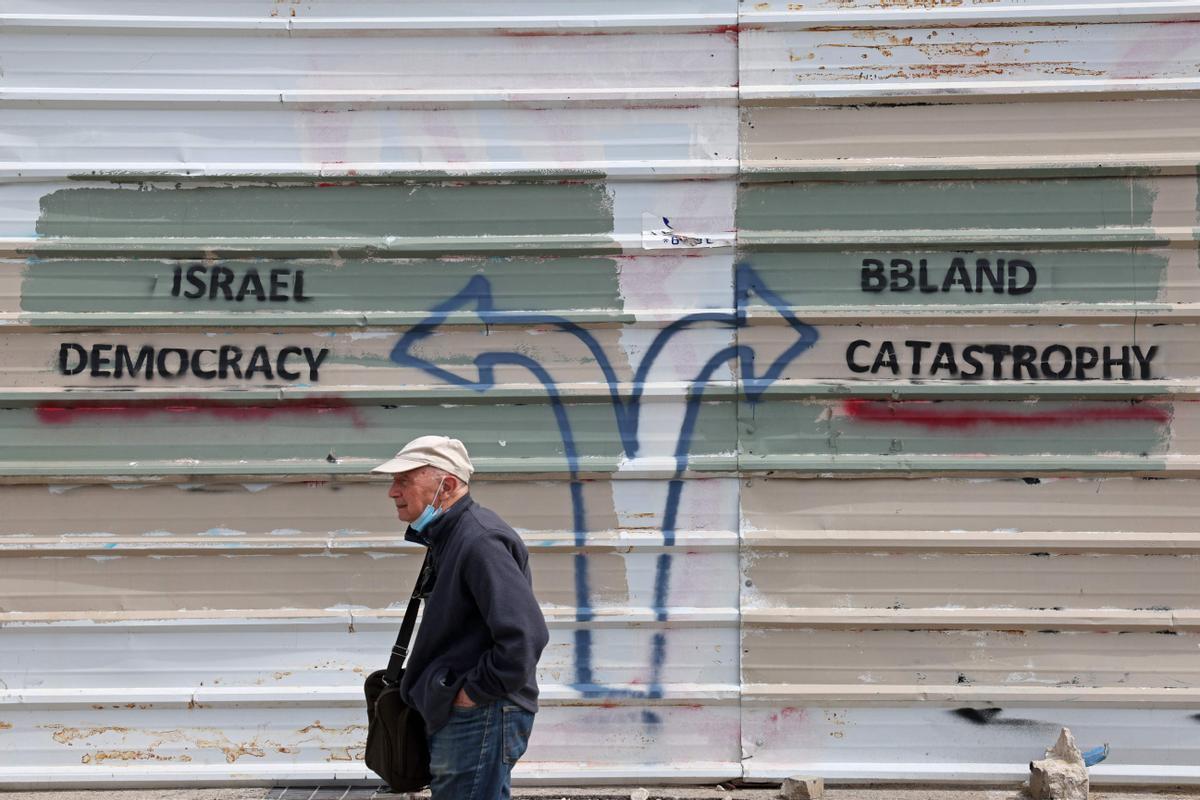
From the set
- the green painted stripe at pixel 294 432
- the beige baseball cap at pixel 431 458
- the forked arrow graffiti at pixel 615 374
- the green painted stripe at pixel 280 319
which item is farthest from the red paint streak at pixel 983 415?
the beige baseball cap at pixel 431 458

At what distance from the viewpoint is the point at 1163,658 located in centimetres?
421

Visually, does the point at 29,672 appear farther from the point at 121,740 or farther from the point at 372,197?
the point at 372,197

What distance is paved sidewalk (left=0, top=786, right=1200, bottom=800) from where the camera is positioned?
415 cm

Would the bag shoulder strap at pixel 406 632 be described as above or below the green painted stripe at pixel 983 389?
below

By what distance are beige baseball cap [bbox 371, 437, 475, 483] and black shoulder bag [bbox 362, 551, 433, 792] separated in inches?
10.2

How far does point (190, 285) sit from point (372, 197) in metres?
0.81

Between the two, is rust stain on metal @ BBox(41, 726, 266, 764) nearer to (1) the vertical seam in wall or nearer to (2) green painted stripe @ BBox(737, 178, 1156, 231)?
(1) the vertical seam in wall

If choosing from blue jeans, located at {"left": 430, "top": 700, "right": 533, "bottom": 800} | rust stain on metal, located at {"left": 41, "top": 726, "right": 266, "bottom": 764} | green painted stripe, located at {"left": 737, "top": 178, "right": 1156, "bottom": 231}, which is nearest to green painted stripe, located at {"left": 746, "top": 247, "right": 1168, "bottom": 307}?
green painted stripe, located at {"left": 737, "top": 178, "right": 1156, "bottom": 231}

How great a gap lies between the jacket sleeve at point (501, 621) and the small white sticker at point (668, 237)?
1.78m

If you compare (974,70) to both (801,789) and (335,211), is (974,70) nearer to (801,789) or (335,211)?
(335,211)

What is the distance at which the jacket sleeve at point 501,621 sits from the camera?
282 centimetres

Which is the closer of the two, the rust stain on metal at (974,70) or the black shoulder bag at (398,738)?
the black shoulder bag at (398,738)

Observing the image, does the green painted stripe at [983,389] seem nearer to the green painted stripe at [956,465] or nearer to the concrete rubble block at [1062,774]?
the green painted stripe at [956,465]

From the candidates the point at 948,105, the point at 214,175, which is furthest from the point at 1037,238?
the point at 214,175
